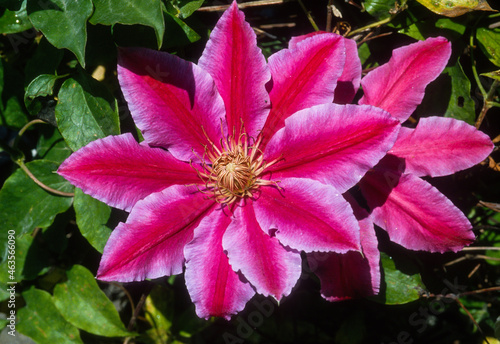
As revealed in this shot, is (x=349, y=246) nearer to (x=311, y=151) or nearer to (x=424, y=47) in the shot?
(x=311, y=151)

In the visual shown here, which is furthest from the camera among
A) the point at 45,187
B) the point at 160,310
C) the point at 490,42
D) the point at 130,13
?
the point at 160,310

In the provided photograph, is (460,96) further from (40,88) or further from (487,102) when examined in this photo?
(40,88)

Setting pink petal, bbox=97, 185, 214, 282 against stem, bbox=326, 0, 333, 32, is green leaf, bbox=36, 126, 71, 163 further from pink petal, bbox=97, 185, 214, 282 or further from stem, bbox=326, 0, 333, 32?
stem, bbox=326, 0, 333, 32

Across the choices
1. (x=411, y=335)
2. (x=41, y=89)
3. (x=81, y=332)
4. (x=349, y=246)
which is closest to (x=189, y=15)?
(x=41, y=89)

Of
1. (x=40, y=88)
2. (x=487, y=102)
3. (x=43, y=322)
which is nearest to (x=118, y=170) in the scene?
(x=40, y=88)

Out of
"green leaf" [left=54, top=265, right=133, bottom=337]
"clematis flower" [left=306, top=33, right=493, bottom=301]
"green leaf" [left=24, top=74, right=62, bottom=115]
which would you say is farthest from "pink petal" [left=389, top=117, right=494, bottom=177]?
"green leaf" [left=54, top=265, right=133, bottom=337]

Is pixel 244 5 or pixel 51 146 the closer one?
pixel 244 5
